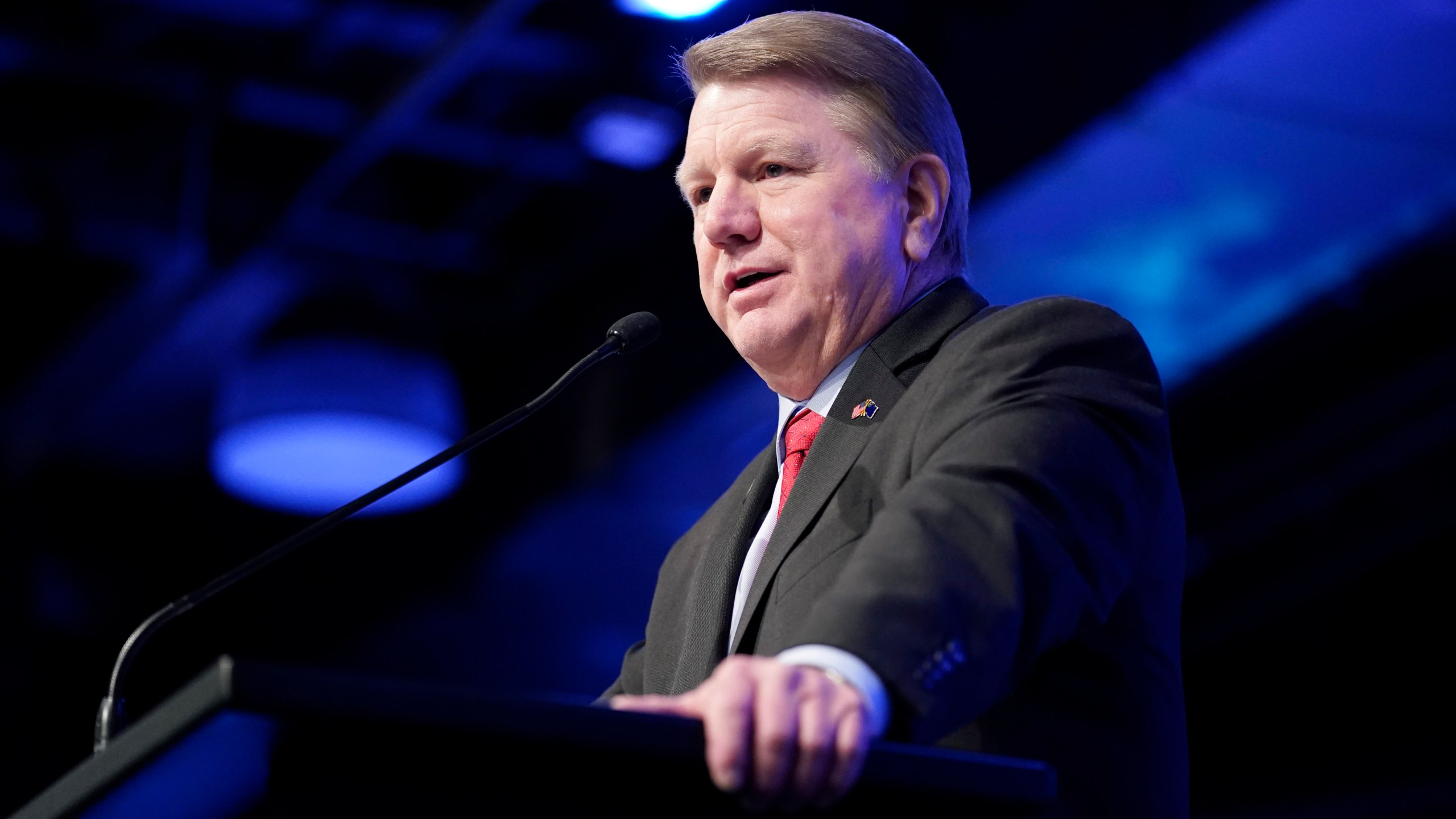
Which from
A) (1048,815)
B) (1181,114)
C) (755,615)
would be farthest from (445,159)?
(1048,815)

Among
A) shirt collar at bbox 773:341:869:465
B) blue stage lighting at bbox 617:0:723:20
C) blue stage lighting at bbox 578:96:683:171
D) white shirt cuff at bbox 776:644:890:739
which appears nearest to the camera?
white shirt cuff at bbox 776:644:890:739

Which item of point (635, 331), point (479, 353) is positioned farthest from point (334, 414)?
point (635, 331)

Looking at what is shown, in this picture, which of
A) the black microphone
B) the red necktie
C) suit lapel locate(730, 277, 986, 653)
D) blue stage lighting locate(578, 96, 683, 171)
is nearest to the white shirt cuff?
suit lapel locate(730, 277, 986, 653)

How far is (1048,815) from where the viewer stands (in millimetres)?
1088

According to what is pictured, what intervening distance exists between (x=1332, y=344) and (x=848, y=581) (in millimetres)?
4949

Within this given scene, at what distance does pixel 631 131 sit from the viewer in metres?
4.15

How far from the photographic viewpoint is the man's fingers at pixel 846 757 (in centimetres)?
74

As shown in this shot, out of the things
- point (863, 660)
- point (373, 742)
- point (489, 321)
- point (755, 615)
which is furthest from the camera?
point (489, 321)

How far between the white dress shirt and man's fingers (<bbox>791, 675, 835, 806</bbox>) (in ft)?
0.11

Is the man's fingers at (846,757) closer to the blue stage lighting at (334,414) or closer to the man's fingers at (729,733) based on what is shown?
the man's fingers at (729,733)

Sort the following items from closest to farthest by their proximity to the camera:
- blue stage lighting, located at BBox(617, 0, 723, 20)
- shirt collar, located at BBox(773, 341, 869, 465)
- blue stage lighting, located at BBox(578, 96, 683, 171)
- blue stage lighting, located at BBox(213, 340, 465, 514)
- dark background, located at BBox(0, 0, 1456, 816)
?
shirt collar, located at BBox(773, 341, 869, 465) → blue stage lighting, located at BBox(617, 0, 723, 20) → dark background, located at BBox(0, 0, 1456, 816) → blue stage lighting, located at BBox(578, 96, 683, 171) → blue stage lighting, located at BBox(213, 340, 465, 514)

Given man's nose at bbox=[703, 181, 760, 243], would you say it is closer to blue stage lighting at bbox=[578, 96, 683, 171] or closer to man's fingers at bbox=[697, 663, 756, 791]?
man's fingers at bbox=[697, 663, 756, 791]

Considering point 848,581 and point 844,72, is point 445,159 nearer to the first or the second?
point 844,72

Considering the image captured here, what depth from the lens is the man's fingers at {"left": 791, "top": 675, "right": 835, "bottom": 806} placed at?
737 millimetres
